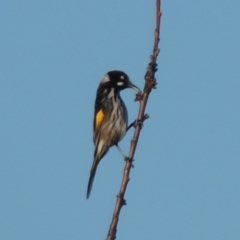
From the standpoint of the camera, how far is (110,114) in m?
8.57

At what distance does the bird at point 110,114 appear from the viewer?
8.49m

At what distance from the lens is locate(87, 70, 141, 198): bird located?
8.49 metres

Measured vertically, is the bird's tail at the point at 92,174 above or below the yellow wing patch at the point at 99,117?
below

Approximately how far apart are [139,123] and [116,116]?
432cm

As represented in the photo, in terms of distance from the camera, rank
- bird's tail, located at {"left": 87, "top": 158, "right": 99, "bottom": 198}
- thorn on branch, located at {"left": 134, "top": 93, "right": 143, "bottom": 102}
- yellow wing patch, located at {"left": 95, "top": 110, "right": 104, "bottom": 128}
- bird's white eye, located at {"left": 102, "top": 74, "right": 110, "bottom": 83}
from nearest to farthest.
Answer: thorn on branch, located at {"left": 134, "top": 93, "right": 143, "bottom": 102} < bird's tail, located at {"left": 87, "top": 158, "right": 99, "bottom": 198} < yellow wing patch, located at {"left": 95, "top": 110, "right": 104, "bottom": 128} < bird's white eye, located at {"left": 102, "top": 74, "right": 110, "bottom": 83}

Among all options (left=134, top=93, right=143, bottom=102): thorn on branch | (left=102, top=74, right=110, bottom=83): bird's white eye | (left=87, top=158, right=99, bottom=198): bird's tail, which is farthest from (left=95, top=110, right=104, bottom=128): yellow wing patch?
(left=134, top=93, right=143, bottom=102): thorn on branch

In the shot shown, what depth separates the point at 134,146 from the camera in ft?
14.0

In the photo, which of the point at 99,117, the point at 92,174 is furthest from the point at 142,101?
the point at 99,117

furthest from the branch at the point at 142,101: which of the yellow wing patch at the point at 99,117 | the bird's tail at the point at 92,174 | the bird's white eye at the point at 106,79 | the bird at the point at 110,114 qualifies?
the bird's white eye at the point at 106,79

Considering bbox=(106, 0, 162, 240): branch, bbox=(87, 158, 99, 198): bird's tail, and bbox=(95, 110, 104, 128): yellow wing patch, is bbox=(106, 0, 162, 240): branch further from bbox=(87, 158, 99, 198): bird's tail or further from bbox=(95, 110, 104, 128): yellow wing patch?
bbox=(95, 110, 104, 128): yellow wing patch

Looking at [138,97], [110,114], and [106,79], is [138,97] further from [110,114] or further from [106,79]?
[106,79]

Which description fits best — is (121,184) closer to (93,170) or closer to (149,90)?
(149,90)

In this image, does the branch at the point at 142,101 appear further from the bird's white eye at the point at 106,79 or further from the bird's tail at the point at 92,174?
the bird's white eye at the point at 106,79

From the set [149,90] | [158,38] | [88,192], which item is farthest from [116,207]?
[88,192]
